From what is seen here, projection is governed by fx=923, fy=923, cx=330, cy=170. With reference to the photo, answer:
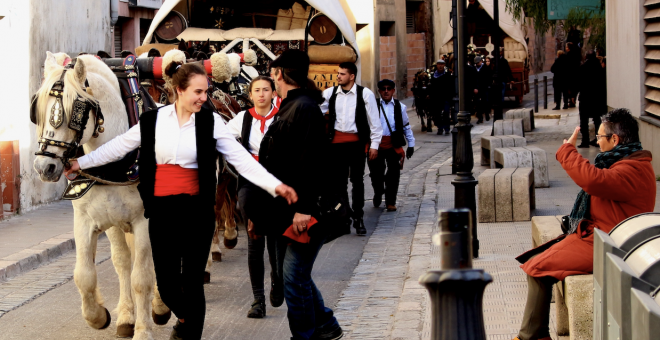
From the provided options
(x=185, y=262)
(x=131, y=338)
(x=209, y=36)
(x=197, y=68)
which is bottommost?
(x=131, y=338)

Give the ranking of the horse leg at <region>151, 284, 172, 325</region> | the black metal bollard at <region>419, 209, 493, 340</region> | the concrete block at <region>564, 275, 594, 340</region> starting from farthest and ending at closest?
the horse leg at <region>151, 284, 172, 325</region>
the concrete block at <region>564, 275, 594, 340</region>
the black metal bollard at <region>419, 209, 493, 340</region>

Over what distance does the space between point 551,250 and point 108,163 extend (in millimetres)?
2836

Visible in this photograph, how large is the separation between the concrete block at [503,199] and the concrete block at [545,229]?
117 inches

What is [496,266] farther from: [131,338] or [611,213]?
[131,338]

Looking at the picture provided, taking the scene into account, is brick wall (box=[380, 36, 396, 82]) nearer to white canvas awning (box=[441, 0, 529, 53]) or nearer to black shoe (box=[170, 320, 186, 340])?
white canvas awning (box=[441, 0, 529, 53])

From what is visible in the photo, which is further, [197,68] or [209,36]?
[209,36]

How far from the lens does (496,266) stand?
7.67 m

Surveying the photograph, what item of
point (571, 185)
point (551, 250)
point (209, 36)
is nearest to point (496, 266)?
point (551, 250)

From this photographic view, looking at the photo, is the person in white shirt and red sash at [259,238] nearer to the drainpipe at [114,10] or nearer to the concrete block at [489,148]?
the concrete block at [489,148]

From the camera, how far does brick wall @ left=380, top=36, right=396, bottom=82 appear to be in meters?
29.7

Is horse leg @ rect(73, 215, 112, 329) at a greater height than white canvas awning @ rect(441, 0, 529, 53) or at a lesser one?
lesser

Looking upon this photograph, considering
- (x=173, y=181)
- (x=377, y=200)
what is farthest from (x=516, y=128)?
(x=173, y=181)

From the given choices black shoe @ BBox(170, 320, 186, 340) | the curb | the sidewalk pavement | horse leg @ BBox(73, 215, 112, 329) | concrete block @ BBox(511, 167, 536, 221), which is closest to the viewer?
black shoe @ BBox(170, 320, 186, 340)

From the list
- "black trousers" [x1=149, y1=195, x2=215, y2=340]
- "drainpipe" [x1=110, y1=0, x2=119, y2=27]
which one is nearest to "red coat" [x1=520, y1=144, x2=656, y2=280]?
"black trousers" [x1=149, y1=195, x2=215, y2=340]
